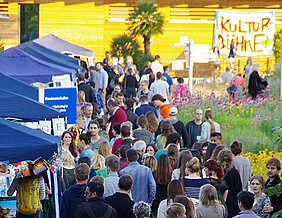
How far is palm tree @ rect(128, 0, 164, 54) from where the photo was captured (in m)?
31.0

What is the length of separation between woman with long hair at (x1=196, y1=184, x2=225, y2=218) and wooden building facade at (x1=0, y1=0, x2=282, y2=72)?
84.7 feet

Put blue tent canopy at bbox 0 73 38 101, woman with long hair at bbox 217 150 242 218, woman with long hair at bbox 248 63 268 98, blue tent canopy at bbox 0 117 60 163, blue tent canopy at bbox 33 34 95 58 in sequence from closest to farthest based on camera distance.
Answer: blue tent canopy at bbox 0 117 60 163 → woman with long hair at bbox 217 150 242 218 → blue tent canopy at bbox 0 73 38 101 → woman with long hair at bbox 248 63 268 98 → blue tent canopy at bbox 33 34 95 58

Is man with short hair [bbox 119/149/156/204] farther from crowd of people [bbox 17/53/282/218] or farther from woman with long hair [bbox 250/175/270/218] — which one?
woman with long hair [bbox 250/175/270/218]

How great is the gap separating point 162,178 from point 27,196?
1.87 meters

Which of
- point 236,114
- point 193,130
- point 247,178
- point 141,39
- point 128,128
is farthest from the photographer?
point 141,39

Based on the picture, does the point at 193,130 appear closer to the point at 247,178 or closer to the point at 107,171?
the point at 247,178

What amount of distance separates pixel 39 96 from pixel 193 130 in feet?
10.5

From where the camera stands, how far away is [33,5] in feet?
108

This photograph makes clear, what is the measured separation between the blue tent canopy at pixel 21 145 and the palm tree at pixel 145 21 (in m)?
23.5

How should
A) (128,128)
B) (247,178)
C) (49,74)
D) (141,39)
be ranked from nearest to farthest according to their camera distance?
(247,178), (128,128), (49,74), (141,39)

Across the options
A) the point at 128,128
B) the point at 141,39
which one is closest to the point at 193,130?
the point at 128,128

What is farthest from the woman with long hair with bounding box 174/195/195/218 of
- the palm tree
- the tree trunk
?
the tree trunk

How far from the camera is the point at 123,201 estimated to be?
7449 millimetres

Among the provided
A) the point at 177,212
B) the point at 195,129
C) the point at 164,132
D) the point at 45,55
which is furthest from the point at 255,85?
the point at 177,212
